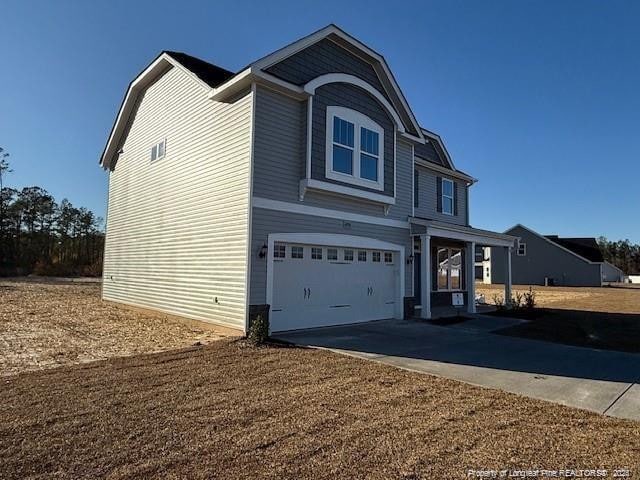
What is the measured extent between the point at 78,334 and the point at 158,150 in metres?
7.03

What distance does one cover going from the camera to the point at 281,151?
10844mm

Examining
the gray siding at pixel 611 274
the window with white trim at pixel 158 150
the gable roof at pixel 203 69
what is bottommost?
the gray siding at pixel 611 274

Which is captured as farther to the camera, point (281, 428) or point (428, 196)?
point (428, 196)

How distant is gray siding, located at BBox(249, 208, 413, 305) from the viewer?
10.1m

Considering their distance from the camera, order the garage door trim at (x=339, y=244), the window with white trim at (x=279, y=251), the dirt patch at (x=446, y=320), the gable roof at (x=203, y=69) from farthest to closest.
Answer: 1. the dirt patch at (x=446, y=320)
2. the gable roof at (x=203, y=69)
3. the window with white trim at (x=279, y=251)
4. the garage door trim at (x=339, y=244)

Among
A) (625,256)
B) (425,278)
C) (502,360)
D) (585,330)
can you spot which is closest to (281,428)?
(502,360)

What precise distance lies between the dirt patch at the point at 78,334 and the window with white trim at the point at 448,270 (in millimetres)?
11801

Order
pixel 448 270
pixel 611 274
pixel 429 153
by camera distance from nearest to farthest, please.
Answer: pixel 429 153, pixel 448 270, pixel 611 274

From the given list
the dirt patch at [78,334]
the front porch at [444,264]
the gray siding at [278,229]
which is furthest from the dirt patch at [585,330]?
the dirt patch at [78,334]

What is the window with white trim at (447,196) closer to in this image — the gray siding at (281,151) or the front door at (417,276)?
the front door at (417,276)

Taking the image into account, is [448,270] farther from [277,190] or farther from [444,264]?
[277,190]

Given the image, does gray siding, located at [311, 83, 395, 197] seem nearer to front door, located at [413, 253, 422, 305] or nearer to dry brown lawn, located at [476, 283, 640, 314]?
front door, located at [413, 253, 422, 305]

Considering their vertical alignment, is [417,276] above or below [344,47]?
below

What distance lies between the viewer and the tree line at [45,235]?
43500 mm
